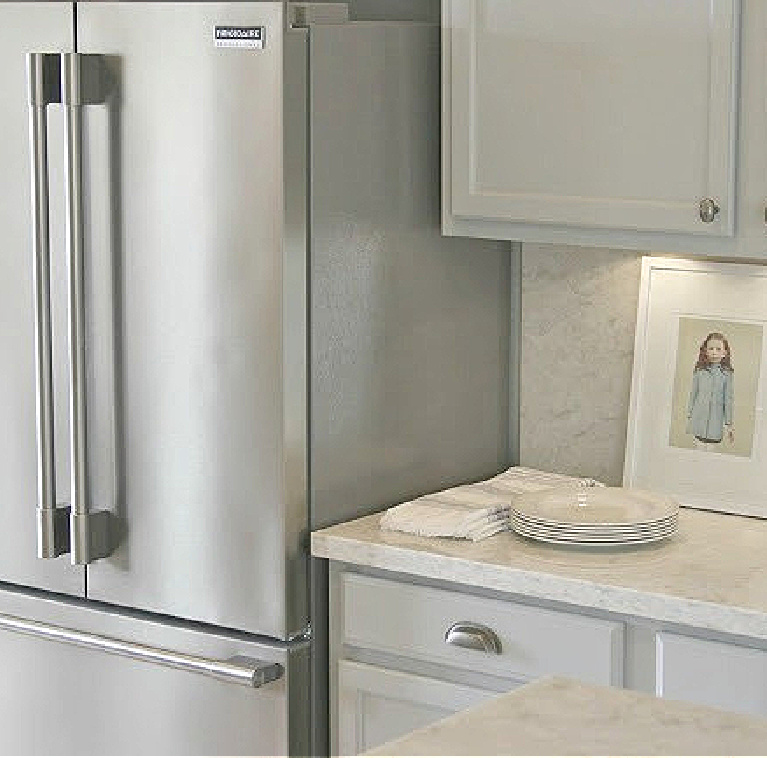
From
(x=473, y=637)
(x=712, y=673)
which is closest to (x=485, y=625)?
(x=473, y=637)

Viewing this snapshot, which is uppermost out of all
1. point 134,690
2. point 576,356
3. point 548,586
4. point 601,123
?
point 601,123

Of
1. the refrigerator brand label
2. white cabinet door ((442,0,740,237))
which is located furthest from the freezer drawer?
the refrigerator brand label

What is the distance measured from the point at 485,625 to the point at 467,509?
0.82 feet

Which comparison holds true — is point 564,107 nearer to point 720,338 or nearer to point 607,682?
point 720,338

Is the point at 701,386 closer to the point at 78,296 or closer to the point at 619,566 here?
the point at 619,566

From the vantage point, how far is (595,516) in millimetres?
2768

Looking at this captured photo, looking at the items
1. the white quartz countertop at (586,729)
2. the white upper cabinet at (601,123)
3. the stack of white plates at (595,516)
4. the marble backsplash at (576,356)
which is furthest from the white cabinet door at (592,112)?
the white quartz countertop at (586,729)

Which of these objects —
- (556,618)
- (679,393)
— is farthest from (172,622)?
(679,393)

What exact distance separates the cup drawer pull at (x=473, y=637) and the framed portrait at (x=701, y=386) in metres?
0.55

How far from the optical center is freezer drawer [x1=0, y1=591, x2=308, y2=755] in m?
2.78

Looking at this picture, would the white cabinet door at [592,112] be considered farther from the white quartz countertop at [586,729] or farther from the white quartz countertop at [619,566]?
the white quartz countertop at [586,729]

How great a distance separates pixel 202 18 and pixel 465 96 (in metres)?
0.47

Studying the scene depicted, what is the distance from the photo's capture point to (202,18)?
2.67 metres

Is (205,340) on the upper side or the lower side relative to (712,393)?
upper
